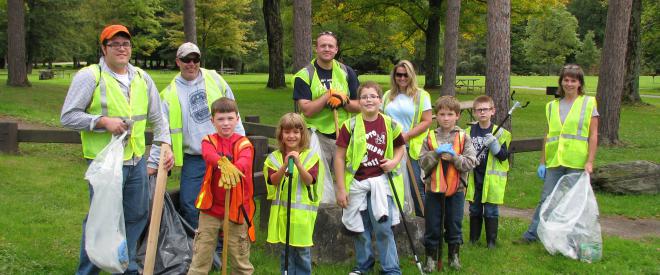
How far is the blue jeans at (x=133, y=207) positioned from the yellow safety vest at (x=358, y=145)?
155 cm

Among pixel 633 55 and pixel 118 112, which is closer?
pixel 118 112

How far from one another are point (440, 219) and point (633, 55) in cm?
2039

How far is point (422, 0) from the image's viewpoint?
96.5ft

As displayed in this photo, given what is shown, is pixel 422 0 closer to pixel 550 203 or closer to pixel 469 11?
pixel 469 11

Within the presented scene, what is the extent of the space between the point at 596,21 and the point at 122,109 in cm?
8585

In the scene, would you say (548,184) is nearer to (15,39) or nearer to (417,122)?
(417,122)

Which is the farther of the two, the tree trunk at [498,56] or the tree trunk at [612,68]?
the tree trunk at [612,68]

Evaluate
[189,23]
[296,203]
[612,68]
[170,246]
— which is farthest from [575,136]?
[189,23]

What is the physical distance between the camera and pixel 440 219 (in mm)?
5574

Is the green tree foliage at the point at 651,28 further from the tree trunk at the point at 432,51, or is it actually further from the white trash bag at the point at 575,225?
the white trash bag at the point at 575,225

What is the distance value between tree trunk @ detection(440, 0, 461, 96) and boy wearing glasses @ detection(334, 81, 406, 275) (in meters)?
12.4

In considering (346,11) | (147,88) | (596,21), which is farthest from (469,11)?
(596,21)

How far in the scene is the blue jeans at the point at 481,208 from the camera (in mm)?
6258

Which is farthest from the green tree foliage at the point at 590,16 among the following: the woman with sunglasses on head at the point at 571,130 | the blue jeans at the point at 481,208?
the blue jeans at the point at 481,208
